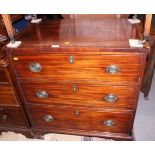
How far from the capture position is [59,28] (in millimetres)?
1242

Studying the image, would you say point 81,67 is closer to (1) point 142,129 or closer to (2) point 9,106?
(2) point 9,106

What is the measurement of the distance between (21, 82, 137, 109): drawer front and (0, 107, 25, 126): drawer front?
0.21m

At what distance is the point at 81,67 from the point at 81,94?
224mm

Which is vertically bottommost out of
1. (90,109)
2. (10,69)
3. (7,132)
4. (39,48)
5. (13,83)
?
(7,132)

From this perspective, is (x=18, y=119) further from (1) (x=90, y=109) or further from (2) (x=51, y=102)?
(1) (x=90, y=109)

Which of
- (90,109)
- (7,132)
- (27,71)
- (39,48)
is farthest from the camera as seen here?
(7,132)

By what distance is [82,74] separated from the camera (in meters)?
1.11

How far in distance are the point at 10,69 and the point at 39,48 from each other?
1.00 feet

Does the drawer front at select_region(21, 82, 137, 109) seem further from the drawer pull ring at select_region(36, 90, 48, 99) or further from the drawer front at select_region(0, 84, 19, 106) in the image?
the drawer front at select_region(0, 84, 19, 106)

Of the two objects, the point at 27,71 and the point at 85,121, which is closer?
the point at 27,71

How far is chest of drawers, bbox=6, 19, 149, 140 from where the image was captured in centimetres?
102

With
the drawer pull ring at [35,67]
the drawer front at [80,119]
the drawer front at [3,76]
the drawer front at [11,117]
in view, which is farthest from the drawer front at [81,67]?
the drawer front at [11,117]
